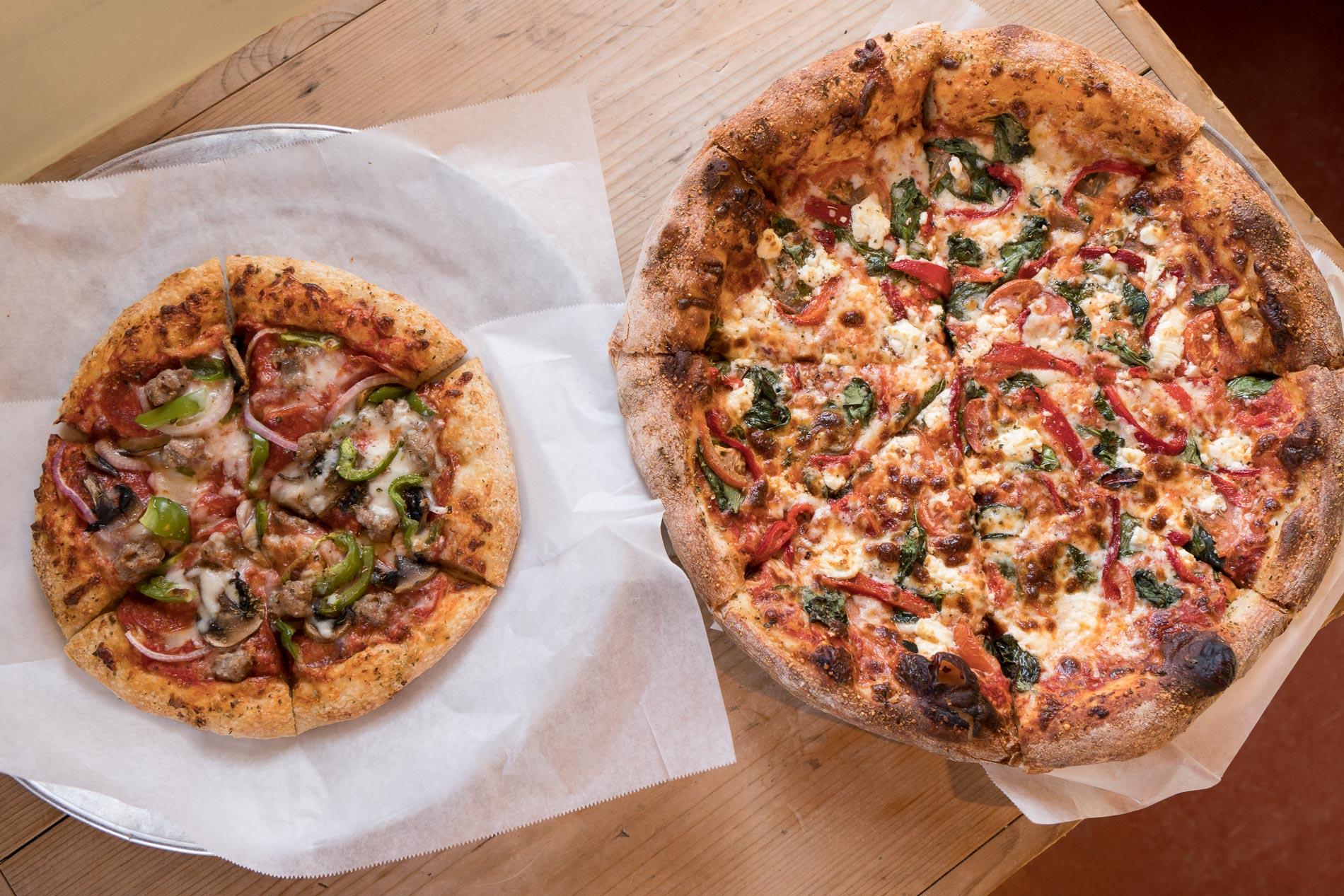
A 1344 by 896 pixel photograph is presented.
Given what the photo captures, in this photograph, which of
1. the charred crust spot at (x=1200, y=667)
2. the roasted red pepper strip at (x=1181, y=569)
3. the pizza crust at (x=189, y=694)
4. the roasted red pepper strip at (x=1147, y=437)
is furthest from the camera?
the roasted red pepper strip at (x=1147, y=437)

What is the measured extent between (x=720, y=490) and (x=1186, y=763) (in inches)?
82.0

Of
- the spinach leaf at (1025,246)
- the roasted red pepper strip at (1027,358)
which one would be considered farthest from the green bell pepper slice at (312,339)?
Answer: the spinach leaf at (1025,246)

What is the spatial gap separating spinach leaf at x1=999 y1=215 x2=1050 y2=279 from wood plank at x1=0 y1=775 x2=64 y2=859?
14.5 ft

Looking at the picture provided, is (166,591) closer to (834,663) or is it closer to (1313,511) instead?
(834,663)

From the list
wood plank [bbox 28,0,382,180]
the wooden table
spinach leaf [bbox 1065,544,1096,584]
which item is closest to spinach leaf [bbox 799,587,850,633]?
the wooden table

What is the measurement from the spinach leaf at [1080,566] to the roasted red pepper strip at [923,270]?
3.78 feet

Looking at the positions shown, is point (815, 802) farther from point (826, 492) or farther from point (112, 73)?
point (112, 73)

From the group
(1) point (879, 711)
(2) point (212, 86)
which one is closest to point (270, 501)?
(2) point (212, 86)

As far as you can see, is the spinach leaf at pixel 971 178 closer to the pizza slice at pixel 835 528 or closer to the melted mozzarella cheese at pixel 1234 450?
the pizza slice at pixel 835 528

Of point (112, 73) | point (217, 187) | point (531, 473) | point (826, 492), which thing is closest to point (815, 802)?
point (826, 492)

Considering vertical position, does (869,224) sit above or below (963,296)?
above

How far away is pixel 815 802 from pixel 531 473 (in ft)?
5.94

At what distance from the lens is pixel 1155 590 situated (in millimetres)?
3889

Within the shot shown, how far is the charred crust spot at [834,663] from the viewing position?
3678mm
